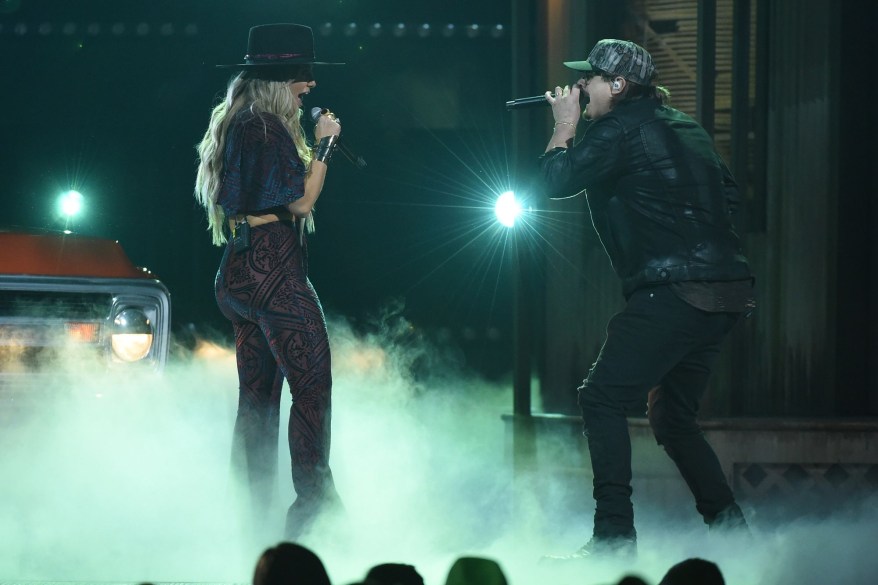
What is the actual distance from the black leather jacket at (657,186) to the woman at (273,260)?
2.87ft

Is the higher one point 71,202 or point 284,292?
point 71,202

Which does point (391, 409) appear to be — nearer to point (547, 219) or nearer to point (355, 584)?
point (547, 219)

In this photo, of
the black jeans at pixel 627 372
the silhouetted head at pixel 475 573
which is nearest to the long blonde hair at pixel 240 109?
the black jeans at pixel 627 372

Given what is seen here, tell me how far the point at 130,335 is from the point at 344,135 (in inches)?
95.7

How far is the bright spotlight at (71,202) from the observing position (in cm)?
622

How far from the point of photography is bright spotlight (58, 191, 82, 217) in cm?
622

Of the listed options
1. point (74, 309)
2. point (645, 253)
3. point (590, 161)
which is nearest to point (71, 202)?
point (74, 309)

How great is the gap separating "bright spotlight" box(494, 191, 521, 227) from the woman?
2079 mm

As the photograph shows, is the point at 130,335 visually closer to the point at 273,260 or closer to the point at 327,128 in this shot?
the point at 273,260

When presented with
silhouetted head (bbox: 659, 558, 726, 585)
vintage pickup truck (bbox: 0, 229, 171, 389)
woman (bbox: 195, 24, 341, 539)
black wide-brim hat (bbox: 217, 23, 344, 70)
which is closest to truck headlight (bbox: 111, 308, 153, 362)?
vintage pickup truck (bbox: 0, 229, 171, 389)

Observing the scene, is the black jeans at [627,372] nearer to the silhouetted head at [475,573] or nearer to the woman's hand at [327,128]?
the woman's hand at [327,128]

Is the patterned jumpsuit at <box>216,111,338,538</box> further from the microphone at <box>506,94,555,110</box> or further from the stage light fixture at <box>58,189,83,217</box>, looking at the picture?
the stage light fixture at <box>58,189,83,217</box>

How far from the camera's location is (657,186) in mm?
3709

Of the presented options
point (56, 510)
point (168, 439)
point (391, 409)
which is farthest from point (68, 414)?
point (391, 409)
